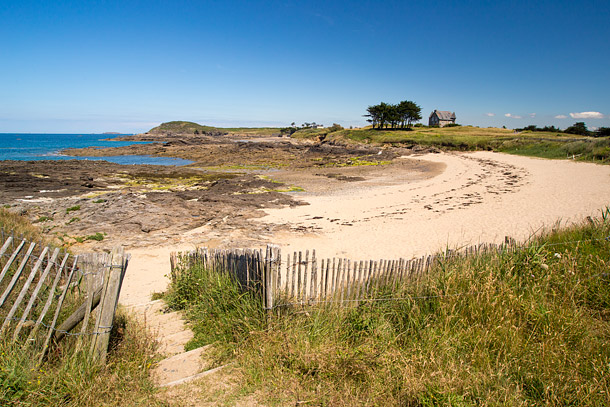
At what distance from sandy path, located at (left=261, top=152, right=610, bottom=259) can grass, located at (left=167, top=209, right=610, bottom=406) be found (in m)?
5.45

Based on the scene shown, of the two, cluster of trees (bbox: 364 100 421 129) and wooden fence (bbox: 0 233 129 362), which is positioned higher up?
cluster of trees (bbox: 364 100 421 129)

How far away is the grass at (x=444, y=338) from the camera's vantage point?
3.38 m

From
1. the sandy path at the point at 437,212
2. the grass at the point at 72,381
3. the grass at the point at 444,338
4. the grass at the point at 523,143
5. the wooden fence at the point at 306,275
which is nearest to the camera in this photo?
the grass at the point at 72,381

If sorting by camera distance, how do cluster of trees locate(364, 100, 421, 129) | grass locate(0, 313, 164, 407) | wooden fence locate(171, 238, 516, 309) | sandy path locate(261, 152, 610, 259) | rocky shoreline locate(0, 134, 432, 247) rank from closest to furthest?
grass locate(0, 313, 164, 407), wooden fence locate(171, 238, 516, 309), sandy path locate(261, 152, 610, 259), rocky shoreline locate(0, 134, 432, 247), cluster of trees locate(364, 100, 421, 129)

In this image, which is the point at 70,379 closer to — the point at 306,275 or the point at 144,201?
the point at 306,275

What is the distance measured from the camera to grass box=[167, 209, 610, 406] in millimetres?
3375

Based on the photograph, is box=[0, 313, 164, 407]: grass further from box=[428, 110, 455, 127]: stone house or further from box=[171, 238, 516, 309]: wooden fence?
box=[428, 110, 455, 127]: stone house

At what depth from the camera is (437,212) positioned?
53.9 feet

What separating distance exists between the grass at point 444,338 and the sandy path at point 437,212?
545cm

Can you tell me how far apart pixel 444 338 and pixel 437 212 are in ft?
43.9

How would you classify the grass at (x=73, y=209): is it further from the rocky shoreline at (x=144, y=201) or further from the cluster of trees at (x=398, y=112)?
the cluster of trees at (x=398, y=112)

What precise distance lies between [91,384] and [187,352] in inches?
45.0

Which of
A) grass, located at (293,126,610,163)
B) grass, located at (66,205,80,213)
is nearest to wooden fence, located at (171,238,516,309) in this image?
grass, located at (66,205,80,213)

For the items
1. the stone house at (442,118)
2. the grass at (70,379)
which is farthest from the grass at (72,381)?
the stone house at (442,118)
